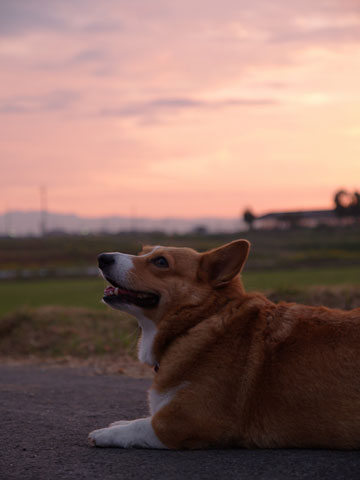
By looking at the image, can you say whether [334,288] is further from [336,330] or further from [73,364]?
[336,330]

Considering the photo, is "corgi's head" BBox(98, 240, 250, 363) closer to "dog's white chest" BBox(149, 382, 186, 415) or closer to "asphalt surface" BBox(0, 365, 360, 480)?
"dog's white chest" BBox(149, 382, 186, 415)

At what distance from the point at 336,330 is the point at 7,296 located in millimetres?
40654

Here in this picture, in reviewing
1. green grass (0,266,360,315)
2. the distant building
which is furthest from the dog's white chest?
the distant building

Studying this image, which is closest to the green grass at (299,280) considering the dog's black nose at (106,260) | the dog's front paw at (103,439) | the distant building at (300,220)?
the dog's black nose at (106,260)

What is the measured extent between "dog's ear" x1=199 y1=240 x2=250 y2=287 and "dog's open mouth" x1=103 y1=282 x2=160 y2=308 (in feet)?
1.63

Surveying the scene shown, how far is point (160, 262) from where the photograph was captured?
5.64 m

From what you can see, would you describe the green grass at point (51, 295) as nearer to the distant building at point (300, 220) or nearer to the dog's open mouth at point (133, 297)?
the dog's open mouth at point (133, 297)

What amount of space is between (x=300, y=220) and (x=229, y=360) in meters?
128

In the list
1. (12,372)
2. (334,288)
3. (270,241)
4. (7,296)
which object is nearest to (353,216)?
(270,241)

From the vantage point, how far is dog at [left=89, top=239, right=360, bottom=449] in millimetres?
4762

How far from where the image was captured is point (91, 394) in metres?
8.46

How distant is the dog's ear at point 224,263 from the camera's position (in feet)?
→ 17.9

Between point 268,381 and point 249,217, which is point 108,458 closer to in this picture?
point 268,381

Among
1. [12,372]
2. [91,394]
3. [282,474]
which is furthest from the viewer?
[12,372]
